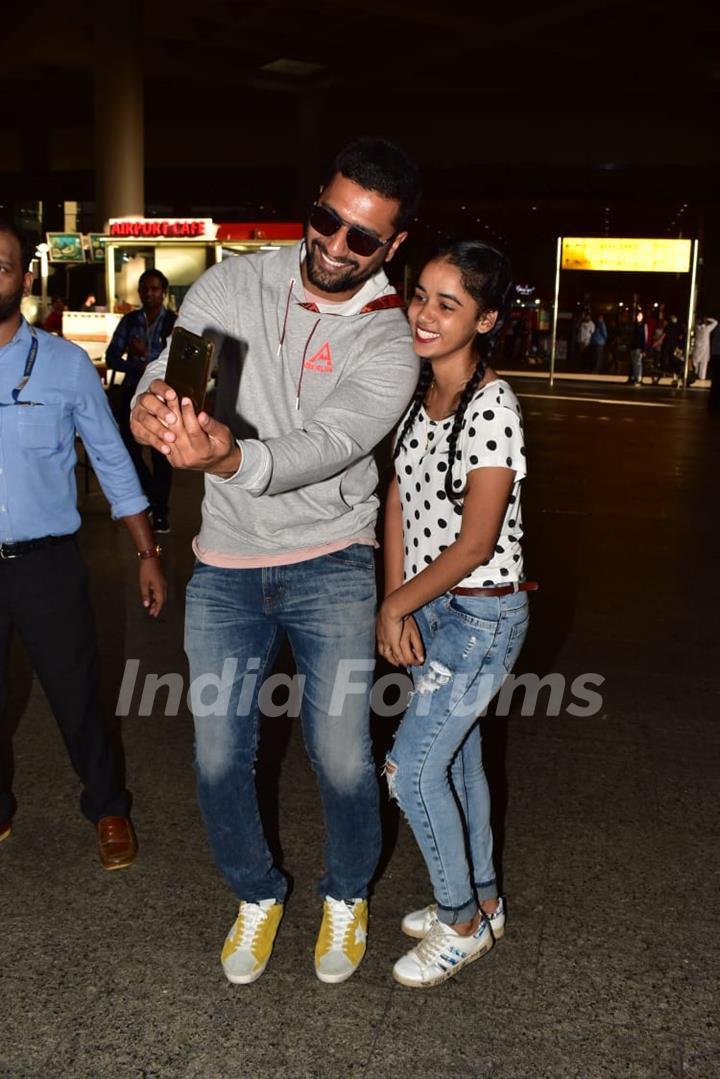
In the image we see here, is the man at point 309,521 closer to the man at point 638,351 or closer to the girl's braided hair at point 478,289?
the girl's braided hair at point 478,289

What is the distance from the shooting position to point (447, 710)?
9.16 feet

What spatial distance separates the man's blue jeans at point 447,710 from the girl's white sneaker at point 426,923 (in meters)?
0.23

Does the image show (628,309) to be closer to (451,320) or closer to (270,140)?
(270,140)

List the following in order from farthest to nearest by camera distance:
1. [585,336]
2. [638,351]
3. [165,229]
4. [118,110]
A: [585,336] → [118,110] → [638,351] → [165,229]

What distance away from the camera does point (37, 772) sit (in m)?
4.29

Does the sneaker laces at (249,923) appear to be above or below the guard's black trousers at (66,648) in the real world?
below

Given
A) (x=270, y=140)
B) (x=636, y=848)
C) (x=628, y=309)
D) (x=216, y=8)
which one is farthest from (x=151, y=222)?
(x=628, y=309)

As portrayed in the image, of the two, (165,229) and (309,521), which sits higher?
(165,229)

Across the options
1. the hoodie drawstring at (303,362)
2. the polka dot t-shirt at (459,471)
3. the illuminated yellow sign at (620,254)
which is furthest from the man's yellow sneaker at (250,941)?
the illuminated yellow sign at (620,254)

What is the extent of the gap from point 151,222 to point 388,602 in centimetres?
1682

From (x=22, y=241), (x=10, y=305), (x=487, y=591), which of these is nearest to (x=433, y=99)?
(x=22, y=241)

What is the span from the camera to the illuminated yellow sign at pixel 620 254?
2595 centimetres

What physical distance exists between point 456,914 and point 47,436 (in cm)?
182

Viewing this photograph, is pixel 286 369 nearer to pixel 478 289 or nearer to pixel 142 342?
pixel 478 289
